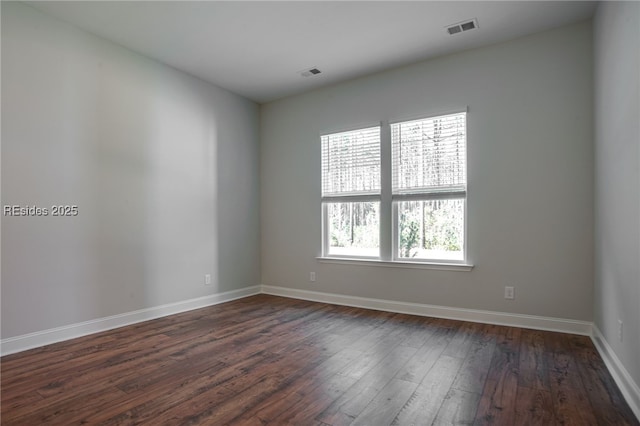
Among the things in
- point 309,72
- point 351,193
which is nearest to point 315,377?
point 351,193

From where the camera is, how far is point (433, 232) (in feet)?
13.2

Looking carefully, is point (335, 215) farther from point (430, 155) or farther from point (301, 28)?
point (301, 28)

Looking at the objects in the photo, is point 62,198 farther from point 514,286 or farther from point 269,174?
point 514,286

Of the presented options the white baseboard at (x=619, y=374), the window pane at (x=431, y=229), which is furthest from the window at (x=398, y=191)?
the white baseboard at (x=619, y=374)

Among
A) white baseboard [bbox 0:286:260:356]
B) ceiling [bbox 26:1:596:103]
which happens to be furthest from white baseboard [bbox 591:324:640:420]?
white baseboard [bbox 0:286:260:356]

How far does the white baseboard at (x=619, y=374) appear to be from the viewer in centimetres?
196

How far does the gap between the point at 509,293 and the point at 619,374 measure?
4.27ft

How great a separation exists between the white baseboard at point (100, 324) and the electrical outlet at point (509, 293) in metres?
3.41

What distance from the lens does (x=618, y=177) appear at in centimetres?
237

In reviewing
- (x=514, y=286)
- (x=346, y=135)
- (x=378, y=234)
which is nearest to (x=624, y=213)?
(x=514, y=286)

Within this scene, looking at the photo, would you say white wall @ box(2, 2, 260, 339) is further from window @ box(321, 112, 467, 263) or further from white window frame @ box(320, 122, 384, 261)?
window @ box(321, 112, 467, 263)

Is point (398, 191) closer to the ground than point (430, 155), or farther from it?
closer to the ground

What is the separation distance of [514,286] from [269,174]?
11.7 feet

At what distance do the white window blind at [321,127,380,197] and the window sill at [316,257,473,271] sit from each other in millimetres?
866
